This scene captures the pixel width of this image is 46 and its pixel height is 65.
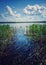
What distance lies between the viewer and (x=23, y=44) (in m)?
2.38

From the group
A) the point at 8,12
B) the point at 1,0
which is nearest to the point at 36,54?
the point at 8,12

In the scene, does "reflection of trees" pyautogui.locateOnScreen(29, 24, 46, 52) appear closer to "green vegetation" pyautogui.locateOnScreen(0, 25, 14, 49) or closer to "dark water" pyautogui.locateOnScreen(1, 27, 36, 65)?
"dark water" pyautogui.locateOnScreen(1, 27, 36, 65)

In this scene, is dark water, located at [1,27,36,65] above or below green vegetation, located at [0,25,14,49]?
below

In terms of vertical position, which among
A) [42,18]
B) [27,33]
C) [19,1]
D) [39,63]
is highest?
[19,1]

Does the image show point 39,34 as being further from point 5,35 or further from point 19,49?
point 5,35

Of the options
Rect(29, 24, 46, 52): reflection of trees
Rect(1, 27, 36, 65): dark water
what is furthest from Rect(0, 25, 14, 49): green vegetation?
Rect(29, 24, 46, 52): reflection of trees

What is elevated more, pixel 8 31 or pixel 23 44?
pixel 8 31

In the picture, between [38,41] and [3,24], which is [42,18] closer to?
[38,41]

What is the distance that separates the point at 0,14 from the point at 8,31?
0.26m

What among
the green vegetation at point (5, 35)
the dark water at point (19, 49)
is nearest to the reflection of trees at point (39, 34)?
the dark water at point (19, 49)

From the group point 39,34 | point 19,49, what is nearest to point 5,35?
point 19,49

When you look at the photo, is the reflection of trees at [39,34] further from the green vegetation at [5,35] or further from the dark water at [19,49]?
the green vegetation at [5,35]

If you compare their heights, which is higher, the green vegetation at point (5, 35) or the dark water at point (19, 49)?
the green vegetation at point (5, 35)

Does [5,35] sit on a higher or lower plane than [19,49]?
higher
